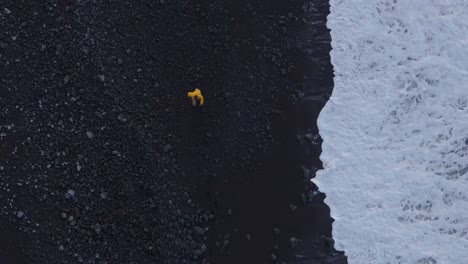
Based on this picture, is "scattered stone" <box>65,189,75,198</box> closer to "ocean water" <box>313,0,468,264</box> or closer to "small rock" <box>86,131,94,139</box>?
"small rock" <box>86,131,94,139</box>

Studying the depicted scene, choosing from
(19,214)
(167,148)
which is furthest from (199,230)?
(19,214)

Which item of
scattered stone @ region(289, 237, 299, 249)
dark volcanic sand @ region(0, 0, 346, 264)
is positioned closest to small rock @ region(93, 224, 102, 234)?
dark volcanic sand @ region(0, 0, 346, 264)

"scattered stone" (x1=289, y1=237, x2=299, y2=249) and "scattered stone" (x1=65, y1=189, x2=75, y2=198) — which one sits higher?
"scattered stone" (x1=65, y1=189, x2=75, y2=198)

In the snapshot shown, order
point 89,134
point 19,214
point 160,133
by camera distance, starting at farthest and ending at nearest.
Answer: point 160,133 < point 89,134 < point 19,214

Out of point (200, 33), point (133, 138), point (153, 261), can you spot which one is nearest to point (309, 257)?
point (153, 261)

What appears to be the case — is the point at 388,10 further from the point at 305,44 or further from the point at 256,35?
the point at 256,35

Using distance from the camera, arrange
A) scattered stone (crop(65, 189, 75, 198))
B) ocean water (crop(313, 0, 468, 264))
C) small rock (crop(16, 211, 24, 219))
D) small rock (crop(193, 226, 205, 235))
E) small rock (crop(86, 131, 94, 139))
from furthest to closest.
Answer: ocean water (crop(313, 0, 468, 264)) → small rock (crop(193, 226, 205, 235)) → small rock (crop(86, 131, 94, 139)) → scattered stone (crop(65, 189, 75, 198)) → small rock (crop(16, 211, 24, 219))

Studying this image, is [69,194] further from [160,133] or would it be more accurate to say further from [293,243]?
[293,243]
